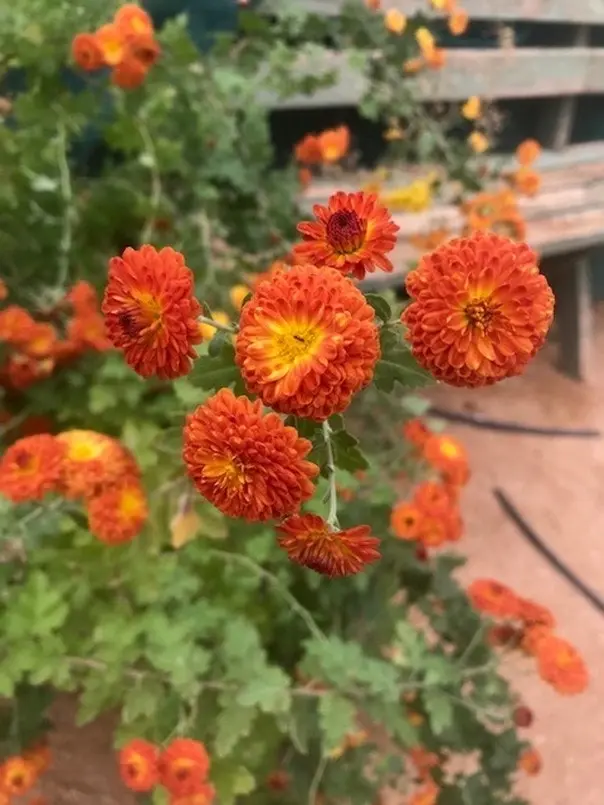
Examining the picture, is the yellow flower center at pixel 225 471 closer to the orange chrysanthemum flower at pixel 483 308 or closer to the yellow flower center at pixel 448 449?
the orange chrysanthemum flower at pixel 483 308

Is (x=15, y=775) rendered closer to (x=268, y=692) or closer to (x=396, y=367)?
(x=268, y=692)

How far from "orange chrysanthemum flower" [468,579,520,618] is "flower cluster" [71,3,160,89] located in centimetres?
73

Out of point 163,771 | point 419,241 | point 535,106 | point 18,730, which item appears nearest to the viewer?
point 163,771

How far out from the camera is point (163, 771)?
2.56ft

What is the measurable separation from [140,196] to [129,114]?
0.11 m

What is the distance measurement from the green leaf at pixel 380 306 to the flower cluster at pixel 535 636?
0.63 m

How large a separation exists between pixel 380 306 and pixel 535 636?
67 centimetres

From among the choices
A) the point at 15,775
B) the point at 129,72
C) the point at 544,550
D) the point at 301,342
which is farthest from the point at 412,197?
the point at 301,342

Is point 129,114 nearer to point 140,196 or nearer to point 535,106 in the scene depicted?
point 140,196

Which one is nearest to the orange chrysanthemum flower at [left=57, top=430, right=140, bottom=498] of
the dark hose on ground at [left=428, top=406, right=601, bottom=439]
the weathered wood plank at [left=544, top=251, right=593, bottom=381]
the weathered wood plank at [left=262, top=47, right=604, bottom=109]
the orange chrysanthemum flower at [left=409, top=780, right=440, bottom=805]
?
the orange chrysanthemum flower at [left=409, top=780, right=440, bottom=805]

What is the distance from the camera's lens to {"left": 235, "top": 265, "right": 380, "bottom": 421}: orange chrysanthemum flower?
1.18ft

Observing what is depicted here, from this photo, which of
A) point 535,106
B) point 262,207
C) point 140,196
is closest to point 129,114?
point 140,196

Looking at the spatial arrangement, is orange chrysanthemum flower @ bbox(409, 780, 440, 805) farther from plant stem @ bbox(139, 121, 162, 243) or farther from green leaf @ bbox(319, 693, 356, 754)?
plant stem @ bbox(139, 121, 162, 243)

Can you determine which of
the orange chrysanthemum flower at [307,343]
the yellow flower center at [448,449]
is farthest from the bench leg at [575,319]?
the orange chrysanthemum flower at [307,343]
